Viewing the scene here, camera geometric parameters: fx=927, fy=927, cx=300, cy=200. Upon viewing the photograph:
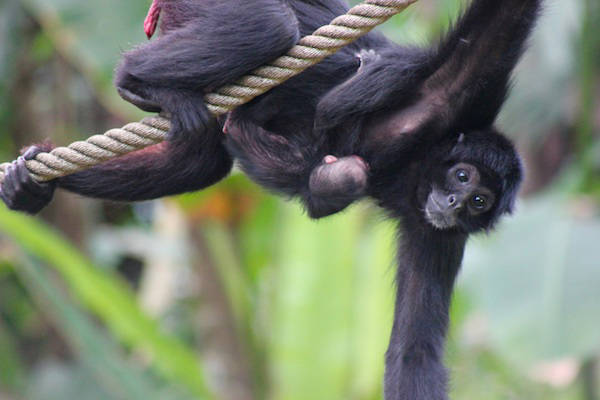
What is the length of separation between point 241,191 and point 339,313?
2078 millimetres

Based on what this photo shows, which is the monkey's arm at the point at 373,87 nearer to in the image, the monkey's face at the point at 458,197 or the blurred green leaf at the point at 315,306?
the monkey's face at the point at 458,197

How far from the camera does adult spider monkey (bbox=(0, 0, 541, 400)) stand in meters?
4.48

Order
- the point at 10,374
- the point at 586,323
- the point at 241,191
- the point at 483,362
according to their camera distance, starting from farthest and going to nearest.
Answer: the point at 483,362 → the point at 10,374 → the point at 241,191 → the point at 586,323

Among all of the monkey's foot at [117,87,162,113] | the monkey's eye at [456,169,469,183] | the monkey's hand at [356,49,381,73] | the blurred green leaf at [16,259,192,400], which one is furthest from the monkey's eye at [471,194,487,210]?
the blurred green leaf at [16,259,192,400]

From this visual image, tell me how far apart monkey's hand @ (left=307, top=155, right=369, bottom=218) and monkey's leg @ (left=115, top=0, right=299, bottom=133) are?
23.8 inches

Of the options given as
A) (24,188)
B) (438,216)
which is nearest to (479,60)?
(438,216)

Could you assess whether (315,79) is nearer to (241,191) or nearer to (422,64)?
(422,64)

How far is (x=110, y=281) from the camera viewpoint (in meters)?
8.93

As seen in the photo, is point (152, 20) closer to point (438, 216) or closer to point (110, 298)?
point (438, 216)

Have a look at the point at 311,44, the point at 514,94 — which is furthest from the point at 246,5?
the point at 514,94

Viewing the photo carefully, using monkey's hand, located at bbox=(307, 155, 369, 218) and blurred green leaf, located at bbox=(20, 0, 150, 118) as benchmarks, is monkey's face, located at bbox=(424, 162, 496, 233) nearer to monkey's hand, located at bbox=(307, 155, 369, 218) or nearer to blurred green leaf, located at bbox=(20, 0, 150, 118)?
monkey's hand, located at bbox=(307, 155, 369, 218)

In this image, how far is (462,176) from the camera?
15.9 feet

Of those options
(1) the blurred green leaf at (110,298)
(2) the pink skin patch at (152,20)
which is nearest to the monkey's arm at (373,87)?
(2) the pink skin patch at (152,20)

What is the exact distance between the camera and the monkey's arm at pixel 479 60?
14.6 ft
